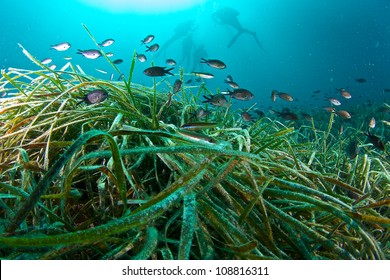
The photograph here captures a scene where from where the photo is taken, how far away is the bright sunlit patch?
79.8 metres

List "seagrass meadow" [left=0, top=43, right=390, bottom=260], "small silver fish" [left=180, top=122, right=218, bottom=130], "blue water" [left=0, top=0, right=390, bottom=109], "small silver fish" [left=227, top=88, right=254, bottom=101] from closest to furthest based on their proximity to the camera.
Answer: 1. "seagrass meadow" [left=0, top=43, right=390, bottom=260]
2. "small silver fish" [left=180, top=122, right=218, bottom=130]
3. "small silver fish" [left=227, top=88, right=254, bottom=101]
4. "blue water" [left=0, top=0, right=390, bottom=109]

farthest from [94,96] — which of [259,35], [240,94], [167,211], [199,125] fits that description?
→ [259,35]

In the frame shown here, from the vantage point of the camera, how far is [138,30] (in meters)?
98.6

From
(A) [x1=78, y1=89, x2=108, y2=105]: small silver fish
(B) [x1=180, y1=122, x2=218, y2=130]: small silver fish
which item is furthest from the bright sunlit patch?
(B) [x1=180, y1=122, x2=218, y2=130]: small silver fish

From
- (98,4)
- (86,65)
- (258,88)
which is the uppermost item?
(98,4)

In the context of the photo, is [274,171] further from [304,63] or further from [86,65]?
[304,63]

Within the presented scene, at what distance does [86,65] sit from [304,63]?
289 feet

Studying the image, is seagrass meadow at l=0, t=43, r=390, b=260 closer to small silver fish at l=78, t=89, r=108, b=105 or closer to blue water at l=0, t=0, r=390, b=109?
small silver fish at l=78, t=89, r=108, b=105

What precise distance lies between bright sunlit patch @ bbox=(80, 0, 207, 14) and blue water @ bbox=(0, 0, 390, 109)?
2136mm

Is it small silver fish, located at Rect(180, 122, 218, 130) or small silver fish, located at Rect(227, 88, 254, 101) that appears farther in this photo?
small silver fish, located at Rect(227, 88, 254, 101)
